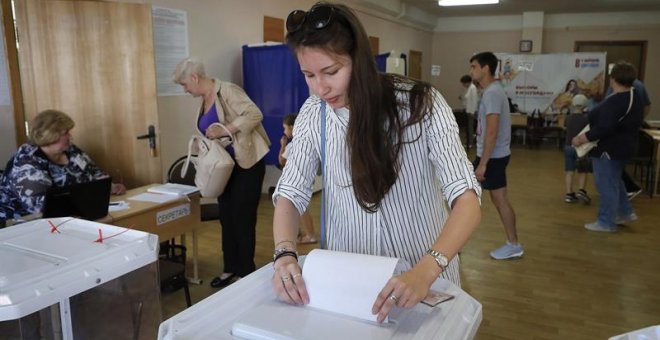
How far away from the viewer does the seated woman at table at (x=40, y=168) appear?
2.51 m

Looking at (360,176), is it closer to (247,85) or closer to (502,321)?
(502,321)

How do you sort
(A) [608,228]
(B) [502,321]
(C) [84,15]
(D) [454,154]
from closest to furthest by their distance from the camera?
(D) [454,154], (B) [502,321], (C) [84,15], (A) [608,228]

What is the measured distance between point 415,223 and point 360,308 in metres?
0.38

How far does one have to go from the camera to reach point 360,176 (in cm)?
107

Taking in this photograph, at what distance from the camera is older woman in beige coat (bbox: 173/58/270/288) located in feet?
9.86

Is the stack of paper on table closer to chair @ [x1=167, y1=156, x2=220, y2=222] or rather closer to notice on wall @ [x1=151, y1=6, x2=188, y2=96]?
chair @ [x1=167, y1=156, x2=220, y2=222]

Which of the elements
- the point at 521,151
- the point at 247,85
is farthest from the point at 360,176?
the point at 521,151

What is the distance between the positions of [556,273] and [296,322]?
3.10m

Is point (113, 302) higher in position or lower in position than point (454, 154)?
lower

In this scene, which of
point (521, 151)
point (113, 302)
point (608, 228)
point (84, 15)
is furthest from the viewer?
point (521, 151)

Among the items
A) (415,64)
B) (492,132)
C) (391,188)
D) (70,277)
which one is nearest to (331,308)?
(391,188)

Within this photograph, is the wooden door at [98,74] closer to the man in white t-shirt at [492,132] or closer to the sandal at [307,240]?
the sandal at [307,240]

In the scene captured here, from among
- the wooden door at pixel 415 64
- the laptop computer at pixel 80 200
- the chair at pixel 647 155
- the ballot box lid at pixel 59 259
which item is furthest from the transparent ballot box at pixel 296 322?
the wooden door at pixel 415 64

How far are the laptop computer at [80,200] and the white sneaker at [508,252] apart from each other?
2.65 meters
